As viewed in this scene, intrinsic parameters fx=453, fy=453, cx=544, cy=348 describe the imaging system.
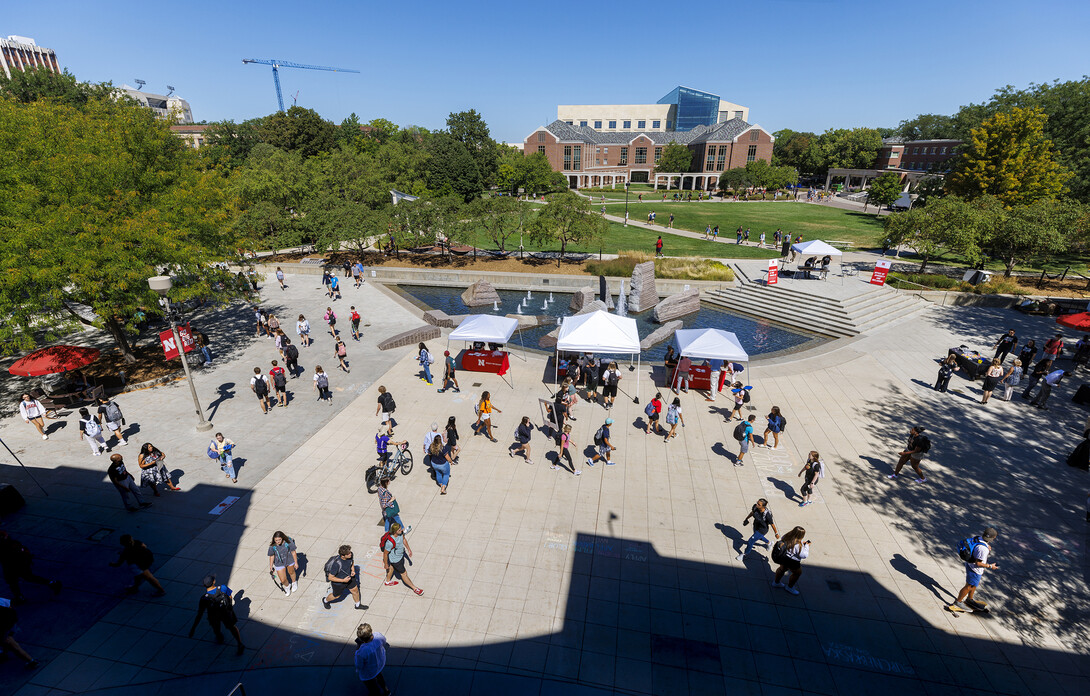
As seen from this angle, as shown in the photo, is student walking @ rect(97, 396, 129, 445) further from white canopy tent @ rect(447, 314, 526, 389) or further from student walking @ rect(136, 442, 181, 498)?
white canopy tent @ rect(447, 314, 526, 389)

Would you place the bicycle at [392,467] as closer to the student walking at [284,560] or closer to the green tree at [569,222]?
the student walking at [284,560]

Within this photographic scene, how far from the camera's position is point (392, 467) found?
11.4 meters

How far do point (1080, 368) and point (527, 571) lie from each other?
79.4 ft

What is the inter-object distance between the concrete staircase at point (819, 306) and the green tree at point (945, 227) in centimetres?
466

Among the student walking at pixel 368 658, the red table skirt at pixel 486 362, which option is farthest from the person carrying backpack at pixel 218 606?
the red table skirt at pixel 486 362

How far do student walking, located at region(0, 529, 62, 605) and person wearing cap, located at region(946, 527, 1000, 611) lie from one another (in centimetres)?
1660

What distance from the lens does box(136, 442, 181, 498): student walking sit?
1065 centimetres

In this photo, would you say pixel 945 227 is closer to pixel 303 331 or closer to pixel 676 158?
pixel 303 331

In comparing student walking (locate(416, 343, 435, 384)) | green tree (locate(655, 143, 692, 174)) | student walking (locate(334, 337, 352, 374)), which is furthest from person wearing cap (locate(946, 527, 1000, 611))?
green tree (locate(655, 143, 692, 174))

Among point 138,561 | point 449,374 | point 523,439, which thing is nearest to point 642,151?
point 449,374

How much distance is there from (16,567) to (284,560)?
15.9ft

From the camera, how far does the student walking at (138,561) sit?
8.01 meters

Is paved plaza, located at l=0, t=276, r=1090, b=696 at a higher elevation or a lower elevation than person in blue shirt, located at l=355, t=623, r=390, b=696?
lower

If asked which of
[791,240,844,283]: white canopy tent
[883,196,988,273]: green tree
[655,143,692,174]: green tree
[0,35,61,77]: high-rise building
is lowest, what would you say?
[791,240,844,283]: white canopy tent
